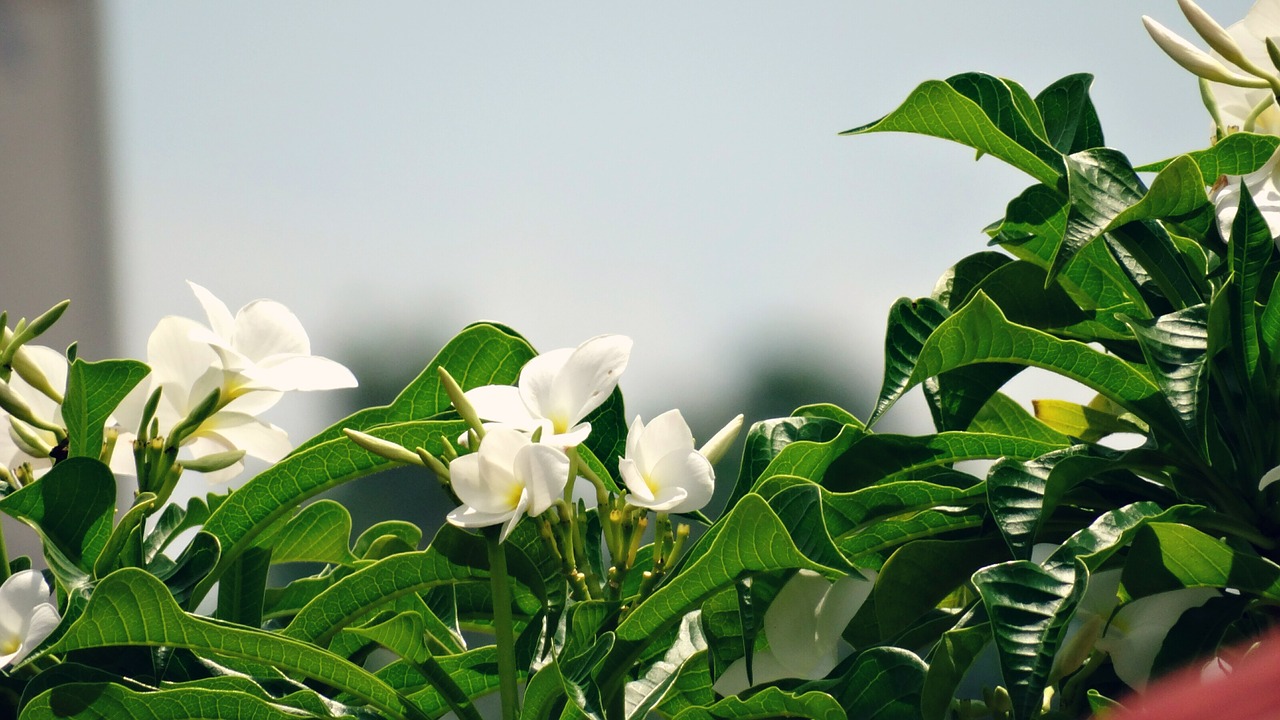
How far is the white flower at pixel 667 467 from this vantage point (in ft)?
1.49

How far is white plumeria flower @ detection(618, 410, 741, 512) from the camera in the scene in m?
0.46

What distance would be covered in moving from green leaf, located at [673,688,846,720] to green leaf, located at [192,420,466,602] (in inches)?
6.5

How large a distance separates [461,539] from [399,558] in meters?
0.03

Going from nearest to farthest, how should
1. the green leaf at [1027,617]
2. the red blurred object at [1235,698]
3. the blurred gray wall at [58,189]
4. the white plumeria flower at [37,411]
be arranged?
the red blurred object at [1235,698], the green leaf at [1027,617], the white plumeria flower at [37,411], the blurred gray wall at [58,189]

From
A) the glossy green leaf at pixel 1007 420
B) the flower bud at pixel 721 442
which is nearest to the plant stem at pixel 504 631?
the flower bud at pixel 721 442

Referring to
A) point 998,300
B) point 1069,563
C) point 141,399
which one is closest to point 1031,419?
point 998,300

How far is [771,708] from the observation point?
414 mm

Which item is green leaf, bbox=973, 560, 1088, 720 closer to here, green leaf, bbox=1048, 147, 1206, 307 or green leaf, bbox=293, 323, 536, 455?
green leaf, bbox=1048, 147, 1206, 307

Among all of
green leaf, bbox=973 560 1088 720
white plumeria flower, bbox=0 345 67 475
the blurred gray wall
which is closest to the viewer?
green leaf, bbox=973 560 1088 720

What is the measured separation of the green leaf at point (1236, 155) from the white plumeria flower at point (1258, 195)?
1 centimetres

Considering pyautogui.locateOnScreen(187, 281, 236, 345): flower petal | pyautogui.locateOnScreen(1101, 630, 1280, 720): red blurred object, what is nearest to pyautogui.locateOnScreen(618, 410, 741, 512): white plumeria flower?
pyautogui.locateOnScreen(187, 281, 236, 345): flower petal

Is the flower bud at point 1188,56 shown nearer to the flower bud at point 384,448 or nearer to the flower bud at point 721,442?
the flower bud at point 721,442

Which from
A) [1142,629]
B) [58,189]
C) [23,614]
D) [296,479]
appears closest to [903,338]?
[1142,629]

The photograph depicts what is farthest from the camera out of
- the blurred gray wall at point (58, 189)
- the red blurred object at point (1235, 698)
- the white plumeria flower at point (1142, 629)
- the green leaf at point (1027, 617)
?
the blurred gray wall at point (58, 189)
